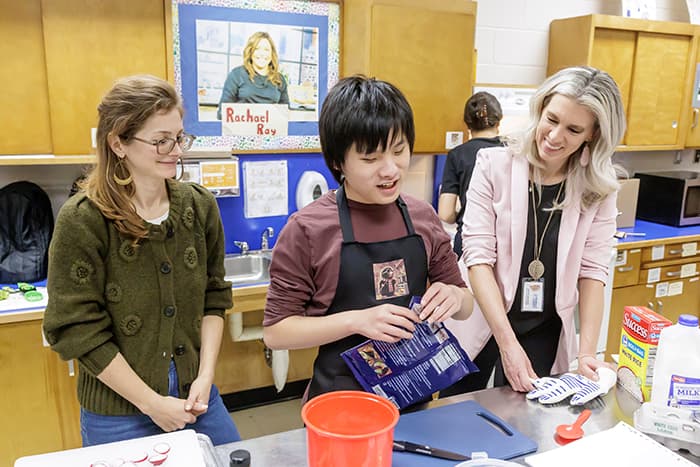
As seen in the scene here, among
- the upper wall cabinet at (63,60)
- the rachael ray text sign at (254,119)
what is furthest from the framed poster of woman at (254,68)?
the upper wall cabinet at (63,60)

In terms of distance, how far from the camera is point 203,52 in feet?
8.97

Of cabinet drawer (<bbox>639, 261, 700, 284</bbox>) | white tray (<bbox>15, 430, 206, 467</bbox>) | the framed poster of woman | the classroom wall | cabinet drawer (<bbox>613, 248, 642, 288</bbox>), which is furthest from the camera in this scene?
cabinet drawer (<bbox>639, 261, 700, 284</bbox>)

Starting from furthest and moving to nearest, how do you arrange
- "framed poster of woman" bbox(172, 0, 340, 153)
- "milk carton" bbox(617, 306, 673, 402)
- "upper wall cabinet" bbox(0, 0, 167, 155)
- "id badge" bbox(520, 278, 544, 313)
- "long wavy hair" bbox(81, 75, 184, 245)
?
1. "framed poster of woman" bbox(172, 0, 340, 153)
2. "upper wall cabinet" bbox(0, 0, 167, 155)
3. "id badge" bbox(520, 278, 544, 313)
4. "long wavy hair" bbox(81, 75, 184, 245)
5. "milk carton" bbox(617, 306, 673, 402)

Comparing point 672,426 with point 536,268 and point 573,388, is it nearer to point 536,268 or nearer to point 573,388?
point 573,388

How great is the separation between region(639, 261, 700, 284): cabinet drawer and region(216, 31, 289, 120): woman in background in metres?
2.43

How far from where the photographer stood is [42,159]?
2389 millimetres

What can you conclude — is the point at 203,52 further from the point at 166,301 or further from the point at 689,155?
the point at 689,155

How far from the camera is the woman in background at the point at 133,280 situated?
4.21 feet

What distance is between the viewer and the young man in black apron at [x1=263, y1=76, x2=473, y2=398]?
1.16 meters

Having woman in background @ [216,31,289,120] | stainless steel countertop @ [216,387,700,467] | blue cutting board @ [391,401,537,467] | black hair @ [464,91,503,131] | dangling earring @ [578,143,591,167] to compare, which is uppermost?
woman in background @ [216,31,289,120]

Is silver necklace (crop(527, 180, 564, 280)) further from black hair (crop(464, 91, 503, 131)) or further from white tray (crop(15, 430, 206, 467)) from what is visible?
black hair (crop(464, 91, 503, 131))

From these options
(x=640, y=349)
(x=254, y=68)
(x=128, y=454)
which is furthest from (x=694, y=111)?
(x=128, y=454)

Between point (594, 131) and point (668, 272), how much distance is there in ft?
8.11

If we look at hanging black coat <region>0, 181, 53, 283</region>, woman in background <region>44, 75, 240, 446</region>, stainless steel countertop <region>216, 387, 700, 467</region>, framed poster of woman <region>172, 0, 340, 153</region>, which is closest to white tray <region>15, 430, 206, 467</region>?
stainless steel countertop <region>216, 387, 700, 467</region>
